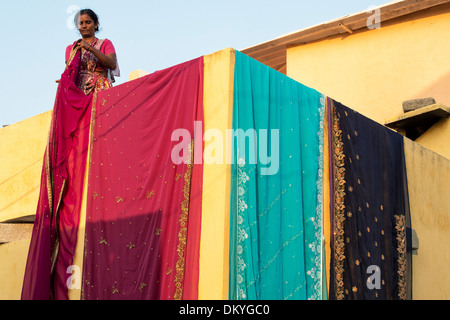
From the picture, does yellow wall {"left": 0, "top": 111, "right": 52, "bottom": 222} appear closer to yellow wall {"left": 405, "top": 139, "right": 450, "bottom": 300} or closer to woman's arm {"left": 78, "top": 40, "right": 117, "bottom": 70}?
woman's arm {"left": 78, "top": 40, "right": 117, "bottom": 70}

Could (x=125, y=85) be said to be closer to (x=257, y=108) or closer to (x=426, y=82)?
(x=257, y=108)

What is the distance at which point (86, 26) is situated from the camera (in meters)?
6.95

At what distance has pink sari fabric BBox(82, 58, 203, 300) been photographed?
17.5 feet

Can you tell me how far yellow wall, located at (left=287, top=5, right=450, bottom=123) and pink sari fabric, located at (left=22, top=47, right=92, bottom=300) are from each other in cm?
626

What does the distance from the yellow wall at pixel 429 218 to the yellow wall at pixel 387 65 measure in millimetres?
2494

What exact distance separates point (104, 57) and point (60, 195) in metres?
1.48

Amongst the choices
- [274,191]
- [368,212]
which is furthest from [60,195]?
[368,212]

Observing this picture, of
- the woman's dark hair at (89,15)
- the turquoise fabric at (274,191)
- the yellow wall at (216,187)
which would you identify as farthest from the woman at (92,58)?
the turquoise fabric at (274,191)

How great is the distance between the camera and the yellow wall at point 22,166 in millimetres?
7605

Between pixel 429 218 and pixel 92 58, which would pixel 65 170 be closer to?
pixel 92 58

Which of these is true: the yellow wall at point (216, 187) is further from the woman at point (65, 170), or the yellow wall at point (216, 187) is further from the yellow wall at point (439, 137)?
the yellow wall at point (439, 137)

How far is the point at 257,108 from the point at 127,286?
190 cm

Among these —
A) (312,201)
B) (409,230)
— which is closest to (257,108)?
(312,201)

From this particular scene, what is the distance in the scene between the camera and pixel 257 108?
5.60 metres
